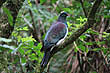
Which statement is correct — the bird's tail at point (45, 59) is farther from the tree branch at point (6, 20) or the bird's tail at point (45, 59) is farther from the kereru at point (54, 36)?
the tree branch at point (6, 20)

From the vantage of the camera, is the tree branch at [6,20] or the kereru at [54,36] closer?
the tree branch at [6,20]

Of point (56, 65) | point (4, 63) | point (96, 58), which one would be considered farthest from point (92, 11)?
point (56, 65)

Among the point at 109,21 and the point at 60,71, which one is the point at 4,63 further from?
the point at 109,21

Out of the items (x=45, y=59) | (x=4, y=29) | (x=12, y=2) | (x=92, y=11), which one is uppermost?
(x=12, y=2)

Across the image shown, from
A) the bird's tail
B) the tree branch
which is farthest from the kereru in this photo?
the tree branch

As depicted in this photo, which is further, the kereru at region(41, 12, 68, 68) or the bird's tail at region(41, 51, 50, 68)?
the kereru at region(41, 12, 68, 68)

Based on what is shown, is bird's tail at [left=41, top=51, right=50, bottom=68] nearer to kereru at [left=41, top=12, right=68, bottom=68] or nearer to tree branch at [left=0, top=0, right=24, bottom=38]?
kereru at [left=41, top=12, right=68, bottom=68]

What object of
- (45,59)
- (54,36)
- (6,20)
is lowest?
(45,59)

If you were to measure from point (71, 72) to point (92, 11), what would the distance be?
2.37 meters

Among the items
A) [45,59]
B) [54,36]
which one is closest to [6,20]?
[45,59]

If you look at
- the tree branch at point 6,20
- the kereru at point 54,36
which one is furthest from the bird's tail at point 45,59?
the tree branch at point 6,20

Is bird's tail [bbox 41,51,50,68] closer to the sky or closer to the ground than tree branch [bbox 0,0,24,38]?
closer to the ground

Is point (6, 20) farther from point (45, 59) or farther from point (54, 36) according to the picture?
point (54, 36)

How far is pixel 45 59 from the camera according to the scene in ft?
9.06
